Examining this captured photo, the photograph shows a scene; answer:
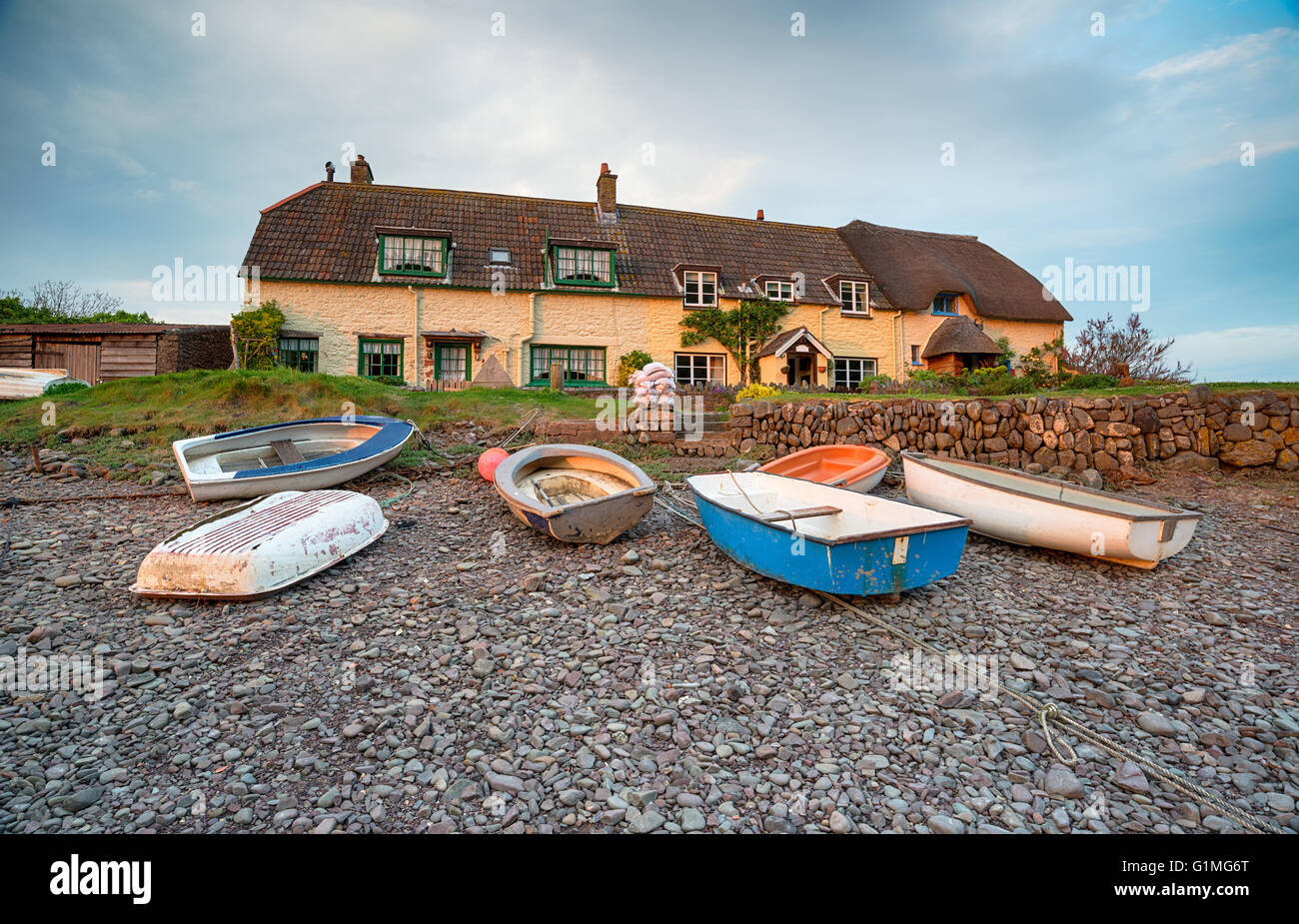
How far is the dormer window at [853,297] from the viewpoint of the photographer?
2116 centimetres

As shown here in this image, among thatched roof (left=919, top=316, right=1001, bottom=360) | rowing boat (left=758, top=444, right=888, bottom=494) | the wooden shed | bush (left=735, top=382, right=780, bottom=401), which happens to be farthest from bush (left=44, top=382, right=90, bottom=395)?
thatched roof (left=919, top=316, right=1001, bottom=360)

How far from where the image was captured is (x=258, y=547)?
4730 millimetres

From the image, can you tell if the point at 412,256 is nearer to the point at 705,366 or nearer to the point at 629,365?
the point at 629,365

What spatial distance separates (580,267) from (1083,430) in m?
14.9

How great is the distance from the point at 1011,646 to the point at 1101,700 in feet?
2.41

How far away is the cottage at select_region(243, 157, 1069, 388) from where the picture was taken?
1708 centimetres

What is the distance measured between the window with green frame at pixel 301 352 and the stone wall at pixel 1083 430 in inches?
565

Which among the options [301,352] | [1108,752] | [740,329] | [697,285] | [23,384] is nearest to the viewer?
[1108,752]

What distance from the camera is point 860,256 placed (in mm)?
24062

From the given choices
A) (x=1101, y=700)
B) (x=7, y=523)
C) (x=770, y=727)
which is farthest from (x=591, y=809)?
(x=7, y=523)

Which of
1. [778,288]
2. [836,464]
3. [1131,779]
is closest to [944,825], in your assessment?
[1131,779]

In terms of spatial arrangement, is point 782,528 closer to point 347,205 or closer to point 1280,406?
point 1280,406

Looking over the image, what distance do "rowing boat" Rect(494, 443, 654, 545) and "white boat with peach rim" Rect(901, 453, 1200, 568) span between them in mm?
3674

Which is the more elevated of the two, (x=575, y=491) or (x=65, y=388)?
(x=65, y=388)
